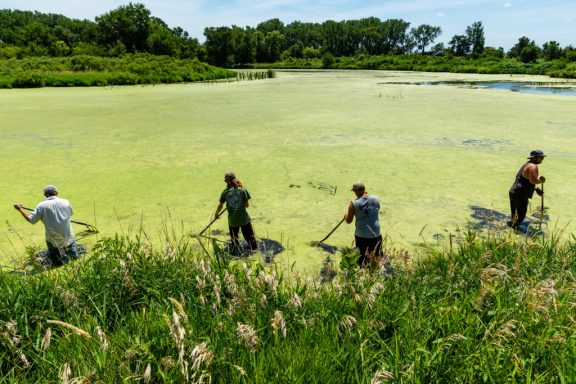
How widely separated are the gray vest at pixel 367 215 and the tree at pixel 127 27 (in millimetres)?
72718

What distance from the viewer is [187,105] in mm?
17906

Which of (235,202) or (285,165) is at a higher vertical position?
(235,202)

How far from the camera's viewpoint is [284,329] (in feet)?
6.48

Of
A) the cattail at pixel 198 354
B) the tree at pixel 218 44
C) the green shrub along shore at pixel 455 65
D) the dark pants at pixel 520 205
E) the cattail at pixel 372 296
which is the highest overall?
the tree at pixel 218 44

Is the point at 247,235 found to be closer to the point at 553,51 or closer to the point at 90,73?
the point at 90,73

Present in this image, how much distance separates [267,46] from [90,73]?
2324 inches

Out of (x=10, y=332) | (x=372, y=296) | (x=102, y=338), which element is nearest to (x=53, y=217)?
(x=10, y=332)

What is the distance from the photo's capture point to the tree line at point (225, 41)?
6000cm

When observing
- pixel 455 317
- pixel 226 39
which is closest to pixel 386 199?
pixel 455 317

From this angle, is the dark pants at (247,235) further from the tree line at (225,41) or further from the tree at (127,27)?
the tree at (127,27)

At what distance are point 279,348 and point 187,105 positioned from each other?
17127mm

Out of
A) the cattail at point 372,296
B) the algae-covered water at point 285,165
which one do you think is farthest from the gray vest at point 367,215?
the cattail at point 372,296

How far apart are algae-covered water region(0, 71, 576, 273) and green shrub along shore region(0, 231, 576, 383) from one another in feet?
4.82

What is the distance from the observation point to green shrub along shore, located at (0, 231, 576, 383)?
6.45ft
